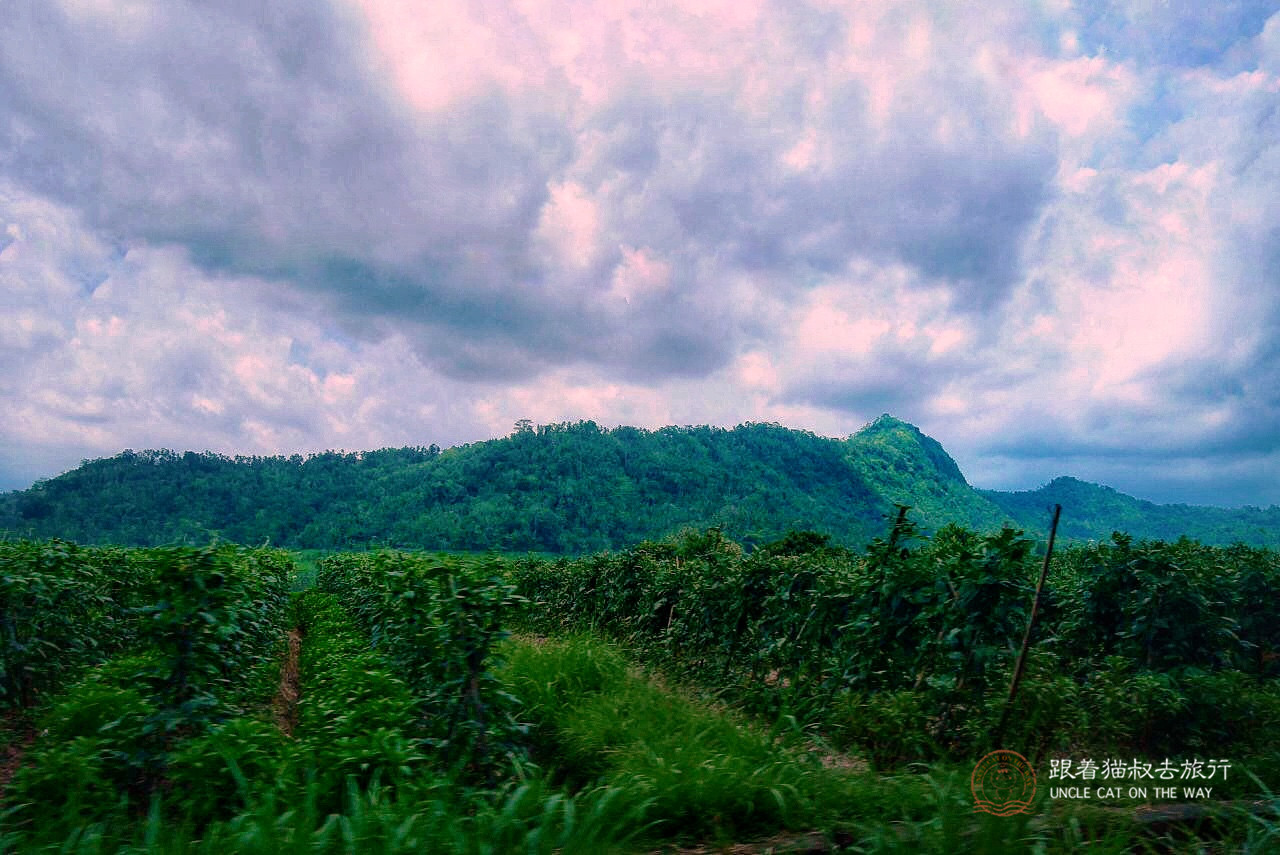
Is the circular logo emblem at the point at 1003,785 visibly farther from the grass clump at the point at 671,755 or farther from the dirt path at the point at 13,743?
the dirt path at the point at 13,743

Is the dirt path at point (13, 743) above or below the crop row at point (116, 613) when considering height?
below

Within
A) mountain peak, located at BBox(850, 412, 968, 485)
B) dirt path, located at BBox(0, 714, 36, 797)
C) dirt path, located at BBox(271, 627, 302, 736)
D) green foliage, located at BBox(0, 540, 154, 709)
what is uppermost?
mountain peak, located at BBox(850, 412, 968, 485)

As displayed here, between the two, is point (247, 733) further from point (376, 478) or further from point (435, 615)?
point (376, 478)

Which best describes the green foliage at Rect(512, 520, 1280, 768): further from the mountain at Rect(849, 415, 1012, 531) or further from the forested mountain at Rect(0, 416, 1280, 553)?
the mountain at Rect(849, 415, 1012, 531)

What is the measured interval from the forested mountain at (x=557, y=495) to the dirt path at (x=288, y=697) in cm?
3160

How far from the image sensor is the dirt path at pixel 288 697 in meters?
8.00

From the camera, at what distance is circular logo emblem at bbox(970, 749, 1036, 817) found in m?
2.75

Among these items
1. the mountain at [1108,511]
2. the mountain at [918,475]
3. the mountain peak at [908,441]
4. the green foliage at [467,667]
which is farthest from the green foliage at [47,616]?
the mountain peak at [908,441]

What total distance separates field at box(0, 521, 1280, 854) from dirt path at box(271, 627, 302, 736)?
0.61m

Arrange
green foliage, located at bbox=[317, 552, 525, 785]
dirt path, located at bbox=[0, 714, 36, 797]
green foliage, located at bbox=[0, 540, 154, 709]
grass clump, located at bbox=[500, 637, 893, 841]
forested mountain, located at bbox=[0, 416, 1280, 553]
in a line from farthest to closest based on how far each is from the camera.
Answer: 1. forested mountain, located at bbox=[0, 416, 1280, 553]
2. green foliage, located at bbox=[0, 540, 154, 709]
3. dirt path, located at bbox=[0, 714, 36, 797]
4. green foliage, located at bbox=[317, 552, 525, 785]
5. grass clump, located at bbox=[500, 637, 893, 841]

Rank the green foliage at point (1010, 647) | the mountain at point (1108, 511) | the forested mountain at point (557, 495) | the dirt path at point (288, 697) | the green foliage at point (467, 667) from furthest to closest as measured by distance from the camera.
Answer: the forested mountain at point (557, 495), the mountain at point (1108, 511), the dirt path at point (288, 697), the green foliage at point (467, 667), the green foliage at point (1010, 647)

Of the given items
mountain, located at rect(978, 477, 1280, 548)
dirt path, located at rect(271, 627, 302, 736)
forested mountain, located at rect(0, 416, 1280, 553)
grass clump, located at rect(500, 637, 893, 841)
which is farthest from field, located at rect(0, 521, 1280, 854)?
mountain, located at rect(978, 477, 1280, 548)

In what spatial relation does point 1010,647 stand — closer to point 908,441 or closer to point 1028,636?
point 1028,636

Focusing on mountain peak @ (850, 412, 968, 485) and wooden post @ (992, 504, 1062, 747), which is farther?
mountain peak @ (850, 412, 968, 485)
